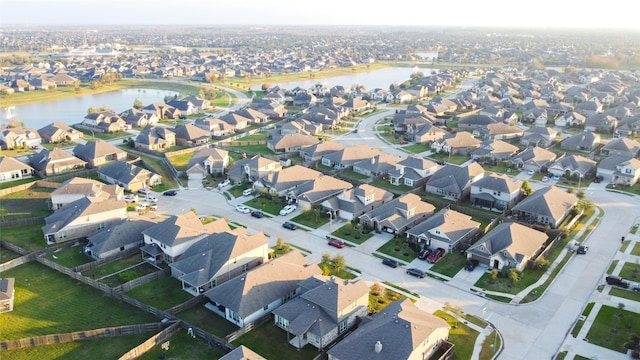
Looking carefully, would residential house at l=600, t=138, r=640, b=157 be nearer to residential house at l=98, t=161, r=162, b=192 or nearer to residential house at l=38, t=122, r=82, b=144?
residential house at l=98, t=161, r=162, b=192

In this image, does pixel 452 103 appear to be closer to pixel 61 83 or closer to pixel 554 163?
pixel 554 163

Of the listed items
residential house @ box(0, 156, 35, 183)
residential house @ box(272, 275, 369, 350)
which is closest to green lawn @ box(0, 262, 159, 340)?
residential house @ box(272, 275, 369, 350)

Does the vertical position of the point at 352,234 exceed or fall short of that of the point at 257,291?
it falls short

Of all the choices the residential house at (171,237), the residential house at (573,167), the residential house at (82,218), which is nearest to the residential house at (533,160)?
the residential house at (573,167)

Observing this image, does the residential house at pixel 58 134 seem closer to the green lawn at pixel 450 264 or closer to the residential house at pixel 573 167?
the green lawn at pixel 450 264

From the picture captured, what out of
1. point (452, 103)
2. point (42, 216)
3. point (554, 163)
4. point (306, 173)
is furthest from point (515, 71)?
point (42, 216)

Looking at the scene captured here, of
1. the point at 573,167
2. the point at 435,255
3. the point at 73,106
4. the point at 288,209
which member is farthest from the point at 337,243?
the point at 73,106

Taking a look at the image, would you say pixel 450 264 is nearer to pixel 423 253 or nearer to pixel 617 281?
pixel 423 253
